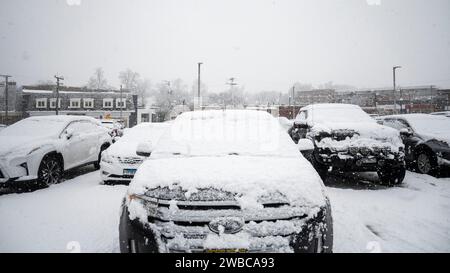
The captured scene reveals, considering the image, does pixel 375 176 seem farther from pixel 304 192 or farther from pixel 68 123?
pixel 68 123

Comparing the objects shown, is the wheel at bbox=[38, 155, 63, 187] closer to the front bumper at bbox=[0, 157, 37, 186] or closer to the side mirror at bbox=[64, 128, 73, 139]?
the front bumper at bbox=[0, 157, 37, 186]

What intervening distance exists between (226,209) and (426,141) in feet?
24.8

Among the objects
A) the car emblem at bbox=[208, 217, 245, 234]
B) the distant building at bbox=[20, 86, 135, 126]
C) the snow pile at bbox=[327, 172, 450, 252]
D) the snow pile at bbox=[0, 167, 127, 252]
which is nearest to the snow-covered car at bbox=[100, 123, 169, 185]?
the snow pile at bbox=[0, 167, 127, 252]

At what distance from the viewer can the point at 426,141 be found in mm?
7957

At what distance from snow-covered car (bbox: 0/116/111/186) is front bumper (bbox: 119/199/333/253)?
5.10m

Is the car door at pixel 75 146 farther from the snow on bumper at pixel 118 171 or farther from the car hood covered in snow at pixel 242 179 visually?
the car hood covered in snow at pixel 242 179

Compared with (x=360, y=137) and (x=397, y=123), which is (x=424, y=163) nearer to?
(x=397, y=123)

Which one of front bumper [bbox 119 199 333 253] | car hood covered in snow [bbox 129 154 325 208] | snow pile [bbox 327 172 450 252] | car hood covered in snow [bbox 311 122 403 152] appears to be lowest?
snow pile [bbox 327 172 450 252]

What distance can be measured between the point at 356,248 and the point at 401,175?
13.2ft

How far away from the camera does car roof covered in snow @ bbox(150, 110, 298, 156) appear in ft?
11.7

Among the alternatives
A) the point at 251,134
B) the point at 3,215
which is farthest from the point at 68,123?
the point at 251,134

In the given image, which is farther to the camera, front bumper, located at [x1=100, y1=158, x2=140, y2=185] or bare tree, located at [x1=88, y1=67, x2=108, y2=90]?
bare tree, located at [x1=88, y1=67, x2=108, y2=90]

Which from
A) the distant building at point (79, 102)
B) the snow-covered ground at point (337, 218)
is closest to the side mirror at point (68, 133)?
the snow-covered ground at point (337, 218)
